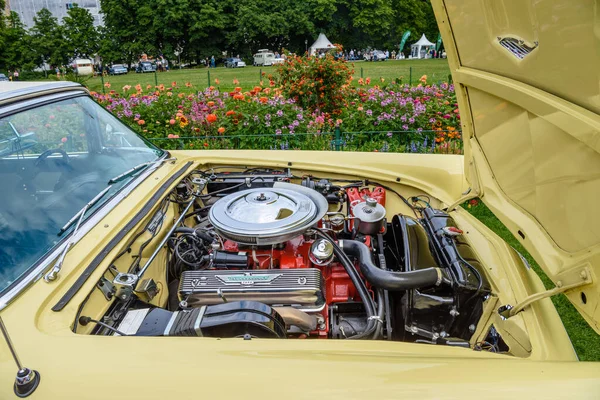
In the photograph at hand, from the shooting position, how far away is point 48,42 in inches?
1286

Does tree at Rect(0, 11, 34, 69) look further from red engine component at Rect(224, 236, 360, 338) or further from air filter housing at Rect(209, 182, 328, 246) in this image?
red engine component at Rect(224, 236, 360, 338)

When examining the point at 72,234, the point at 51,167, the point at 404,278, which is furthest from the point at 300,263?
the point at 51,167

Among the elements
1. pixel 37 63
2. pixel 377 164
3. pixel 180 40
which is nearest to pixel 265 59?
pixel 180 40

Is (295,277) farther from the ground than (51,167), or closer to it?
closer to it

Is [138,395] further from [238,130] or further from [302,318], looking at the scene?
[238,130]

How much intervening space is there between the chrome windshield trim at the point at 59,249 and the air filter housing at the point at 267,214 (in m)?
0.49

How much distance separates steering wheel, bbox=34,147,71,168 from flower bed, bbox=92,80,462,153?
3058 mm

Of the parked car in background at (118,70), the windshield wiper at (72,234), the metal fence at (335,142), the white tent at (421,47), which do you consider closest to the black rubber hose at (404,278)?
the windshield wiper at (72,234)

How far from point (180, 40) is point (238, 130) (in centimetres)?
4049

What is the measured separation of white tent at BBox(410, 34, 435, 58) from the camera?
44562 millimetres

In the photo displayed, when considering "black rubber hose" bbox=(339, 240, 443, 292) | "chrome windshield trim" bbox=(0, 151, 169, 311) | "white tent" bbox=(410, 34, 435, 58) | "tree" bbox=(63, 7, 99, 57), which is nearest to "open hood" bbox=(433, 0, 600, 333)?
"black rubber hose" bbox=(339, 240, 443, 292)

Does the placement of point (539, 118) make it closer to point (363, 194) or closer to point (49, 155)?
point (363, 194)

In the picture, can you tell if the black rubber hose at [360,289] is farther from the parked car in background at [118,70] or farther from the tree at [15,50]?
the parked car in background at [118,70]

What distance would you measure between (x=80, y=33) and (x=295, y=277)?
1727 inches
